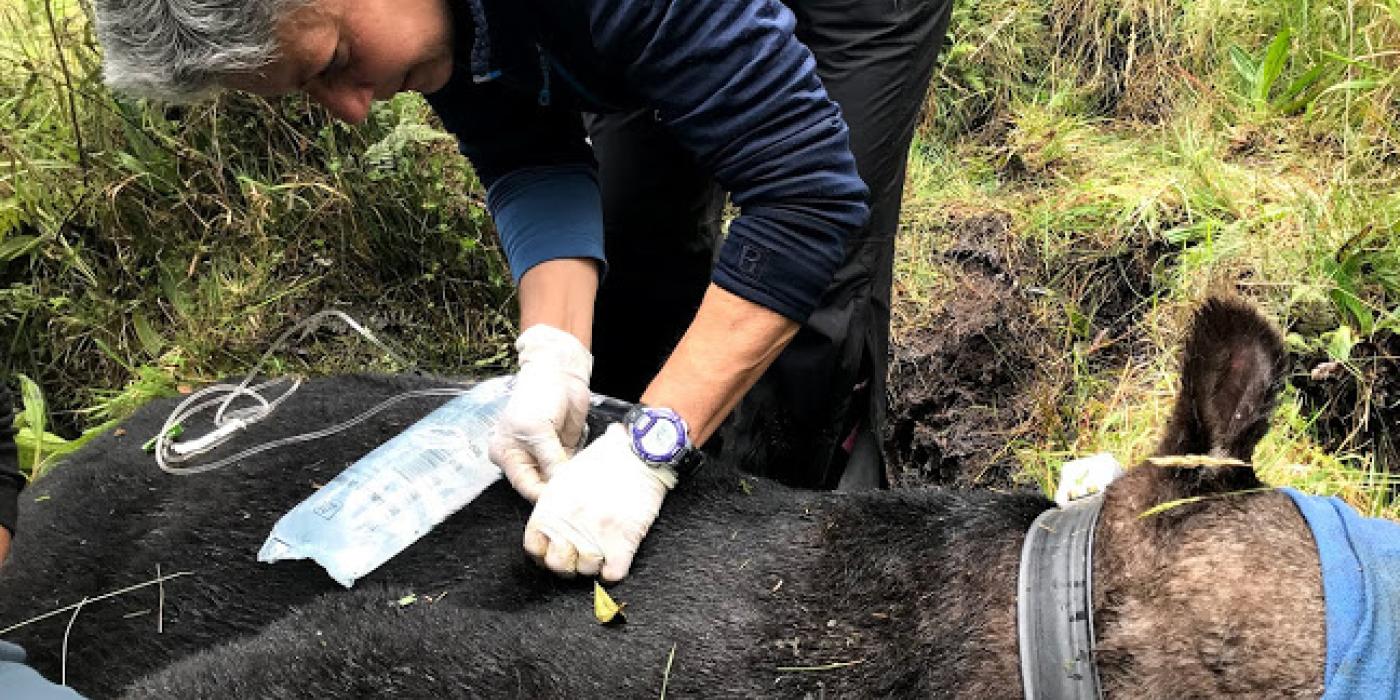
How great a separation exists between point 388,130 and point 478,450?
2.38 m

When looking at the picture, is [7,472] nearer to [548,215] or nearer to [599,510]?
[599,510]

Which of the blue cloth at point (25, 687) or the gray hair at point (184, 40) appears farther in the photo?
the gray hair at point (184, 40)

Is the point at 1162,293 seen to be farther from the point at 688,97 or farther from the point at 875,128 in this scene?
the point at 688,97

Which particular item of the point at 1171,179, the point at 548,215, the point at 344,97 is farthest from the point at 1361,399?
the point at 344,97

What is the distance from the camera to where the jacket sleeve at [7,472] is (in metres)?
2.20

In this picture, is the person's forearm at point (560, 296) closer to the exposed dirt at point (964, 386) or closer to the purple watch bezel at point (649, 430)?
the purple watch bezel at point (649, 430)

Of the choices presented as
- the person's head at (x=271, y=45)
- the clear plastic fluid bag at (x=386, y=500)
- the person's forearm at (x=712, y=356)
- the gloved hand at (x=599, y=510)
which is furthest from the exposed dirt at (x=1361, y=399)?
the person's head at (x=271, y=45)

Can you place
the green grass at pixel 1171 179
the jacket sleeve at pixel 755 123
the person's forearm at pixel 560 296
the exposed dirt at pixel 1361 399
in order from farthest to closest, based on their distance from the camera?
the green grass at pixel 1171 179, the exposed dirt at pixel 1361 399, the person's forearm at pixel 560 296, the jacket sleeve at pixel 755 123

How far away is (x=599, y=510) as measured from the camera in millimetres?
2293

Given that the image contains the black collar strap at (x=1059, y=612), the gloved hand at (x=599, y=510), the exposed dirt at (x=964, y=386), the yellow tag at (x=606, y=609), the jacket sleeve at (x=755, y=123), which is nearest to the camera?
the black collar strap at (x=1059, y=612)

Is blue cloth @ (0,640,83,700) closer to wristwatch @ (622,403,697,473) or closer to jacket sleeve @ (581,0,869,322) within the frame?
wristwatch @ (622,403,697,473)

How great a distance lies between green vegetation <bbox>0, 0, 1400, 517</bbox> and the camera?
407 cm

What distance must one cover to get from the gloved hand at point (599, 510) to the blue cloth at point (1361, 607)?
121 cm

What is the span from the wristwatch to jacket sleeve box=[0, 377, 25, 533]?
1192mm
